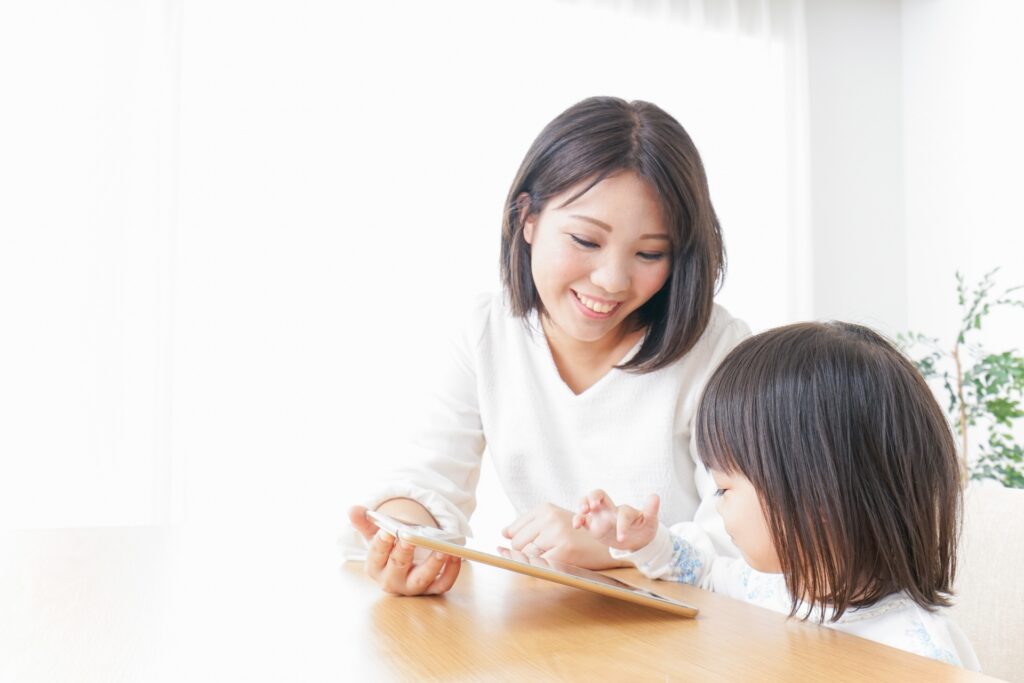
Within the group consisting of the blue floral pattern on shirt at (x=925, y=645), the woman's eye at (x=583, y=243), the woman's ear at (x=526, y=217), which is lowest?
the blue floral pattern on shirt at (x=925, y=645)

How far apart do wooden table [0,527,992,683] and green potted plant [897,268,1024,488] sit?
224 centimetres

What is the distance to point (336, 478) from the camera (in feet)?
9.81

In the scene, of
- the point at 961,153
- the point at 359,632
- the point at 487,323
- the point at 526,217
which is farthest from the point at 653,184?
the point at 961,153

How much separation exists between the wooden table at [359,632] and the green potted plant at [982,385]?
224cm

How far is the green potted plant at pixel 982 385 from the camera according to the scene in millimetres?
2932

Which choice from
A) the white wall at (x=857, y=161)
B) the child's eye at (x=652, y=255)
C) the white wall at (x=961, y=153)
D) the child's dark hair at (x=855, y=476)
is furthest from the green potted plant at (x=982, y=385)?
the child's dark hair at (x=855, y=476)

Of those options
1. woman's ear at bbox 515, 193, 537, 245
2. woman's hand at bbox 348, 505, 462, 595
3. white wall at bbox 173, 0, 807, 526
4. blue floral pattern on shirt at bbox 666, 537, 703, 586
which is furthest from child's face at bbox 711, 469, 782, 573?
white wall at bbox 173, 0, 807, 526

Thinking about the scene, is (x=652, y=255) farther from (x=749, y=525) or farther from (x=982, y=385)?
(x=982, y=385)

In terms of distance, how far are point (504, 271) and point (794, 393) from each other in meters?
0.61

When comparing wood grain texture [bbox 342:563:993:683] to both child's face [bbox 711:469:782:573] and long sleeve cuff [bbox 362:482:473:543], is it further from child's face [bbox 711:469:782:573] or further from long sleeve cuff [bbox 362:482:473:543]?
long sleeve cuff [bbox 362:482:473:543]

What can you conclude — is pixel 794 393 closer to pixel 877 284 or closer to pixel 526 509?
pixel 526 509

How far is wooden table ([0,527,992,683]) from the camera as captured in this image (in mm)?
570

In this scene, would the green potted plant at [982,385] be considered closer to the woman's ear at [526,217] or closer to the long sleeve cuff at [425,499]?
the woman's ear at [526,217]

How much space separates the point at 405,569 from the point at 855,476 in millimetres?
427
